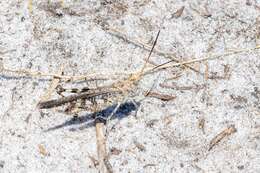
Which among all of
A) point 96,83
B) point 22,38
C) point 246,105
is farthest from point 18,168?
point 246,105

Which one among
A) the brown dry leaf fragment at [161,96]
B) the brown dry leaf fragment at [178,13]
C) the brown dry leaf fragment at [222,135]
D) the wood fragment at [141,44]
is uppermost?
the brown dry leaf fragment at [178,13]

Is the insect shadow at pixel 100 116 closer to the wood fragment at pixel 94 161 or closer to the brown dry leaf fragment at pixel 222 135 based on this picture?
the wood fragment at pixel 94 161

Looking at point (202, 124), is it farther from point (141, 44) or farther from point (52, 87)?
point (52, 87)

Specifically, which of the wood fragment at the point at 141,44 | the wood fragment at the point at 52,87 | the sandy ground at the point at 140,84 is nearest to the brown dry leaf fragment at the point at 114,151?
the sandy ground at the point at 140,84

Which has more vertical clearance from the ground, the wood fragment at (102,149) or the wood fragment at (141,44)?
the wood fragment at (141,44)

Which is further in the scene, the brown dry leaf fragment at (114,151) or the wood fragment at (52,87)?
the wood fragment at (52,87)

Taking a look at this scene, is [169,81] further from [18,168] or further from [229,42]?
[18,168]

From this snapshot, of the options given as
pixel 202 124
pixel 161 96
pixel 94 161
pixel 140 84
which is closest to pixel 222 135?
pixel 202 124

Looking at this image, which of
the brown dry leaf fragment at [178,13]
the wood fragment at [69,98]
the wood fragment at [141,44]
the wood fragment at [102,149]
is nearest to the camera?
the wood fragment at [102,149]
